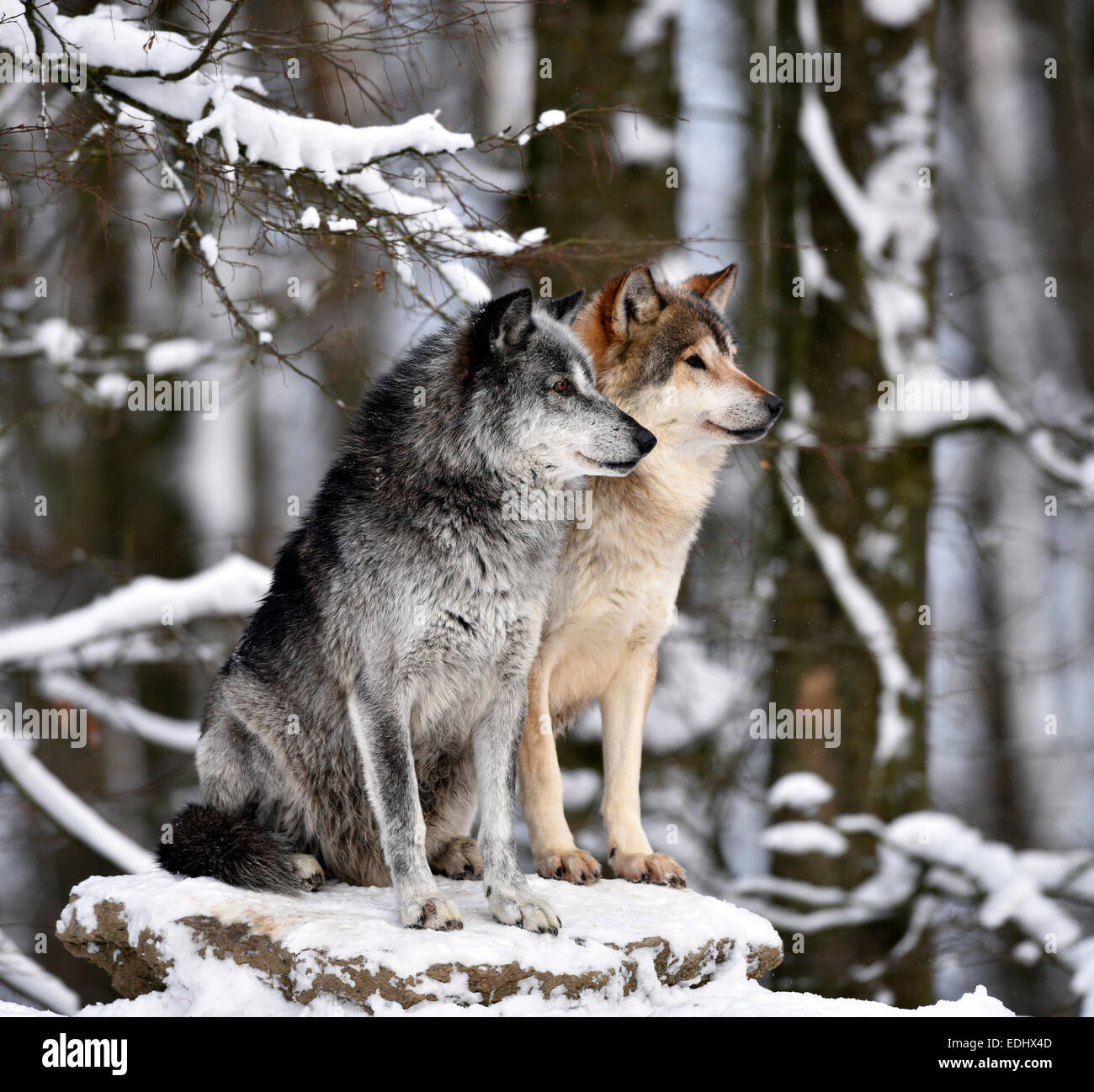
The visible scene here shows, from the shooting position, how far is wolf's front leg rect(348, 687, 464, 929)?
13.0ft

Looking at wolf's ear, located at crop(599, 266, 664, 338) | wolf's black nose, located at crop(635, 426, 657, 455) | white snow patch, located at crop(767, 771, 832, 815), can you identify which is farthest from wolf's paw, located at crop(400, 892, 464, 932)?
white snow patch, located at crop(767, 771, 832, 815)

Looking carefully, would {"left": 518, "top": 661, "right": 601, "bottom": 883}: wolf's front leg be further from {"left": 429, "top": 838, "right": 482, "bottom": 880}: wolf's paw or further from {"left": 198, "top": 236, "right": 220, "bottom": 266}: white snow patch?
{"left": 198, "top": 236, "right": 220, "bottom": 266}: white snow patch

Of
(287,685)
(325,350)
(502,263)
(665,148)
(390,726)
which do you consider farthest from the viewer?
(665,148)

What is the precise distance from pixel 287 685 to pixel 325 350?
2.50 meters

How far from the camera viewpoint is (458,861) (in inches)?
193

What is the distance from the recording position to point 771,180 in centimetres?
852

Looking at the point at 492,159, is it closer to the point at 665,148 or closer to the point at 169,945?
the point at 665,148

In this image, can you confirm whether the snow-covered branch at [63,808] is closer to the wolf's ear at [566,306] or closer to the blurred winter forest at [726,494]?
the blurred winter forest at [726,494]

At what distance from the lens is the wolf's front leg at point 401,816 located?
13.0ft

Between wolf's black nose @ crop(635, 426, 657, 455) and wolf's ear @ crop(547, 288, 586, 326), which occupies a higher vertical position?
wolf's ear @ crop(547, 288, 586, 326)

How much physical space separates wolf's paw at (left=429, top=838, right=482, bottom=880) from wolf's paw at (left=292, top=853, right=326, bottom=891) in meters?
0.53

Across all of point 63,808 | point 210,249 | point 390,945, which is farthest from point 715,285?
point 63,808

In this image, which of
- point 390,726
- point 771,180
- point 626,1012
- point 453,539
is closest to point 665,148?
point 771,180

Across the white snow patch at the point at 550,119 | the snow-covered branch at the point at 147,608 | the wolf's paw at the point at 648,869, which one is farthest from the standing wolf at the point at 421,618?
the snow-covered branch at the point at 147,608
